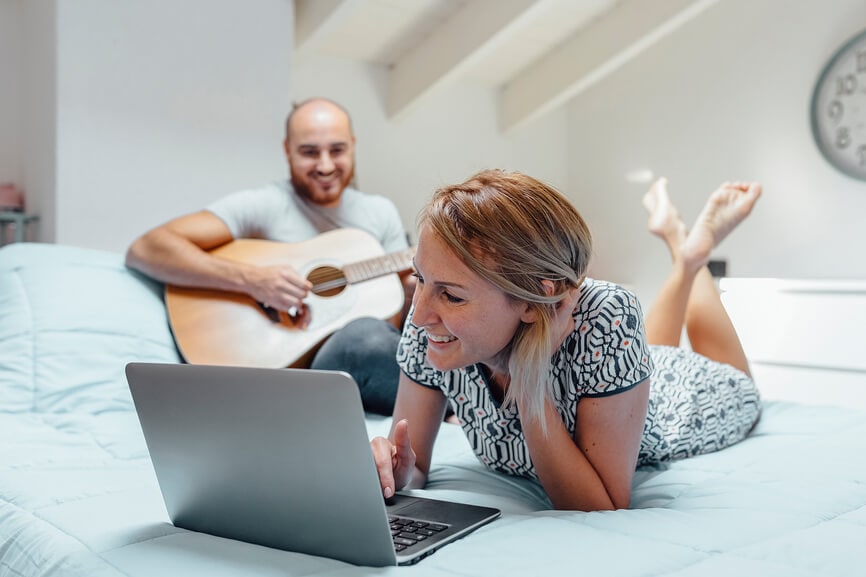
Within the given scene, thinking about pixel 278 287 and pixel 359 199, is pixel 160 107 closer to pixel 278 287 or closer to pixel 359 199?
pixel 359 199

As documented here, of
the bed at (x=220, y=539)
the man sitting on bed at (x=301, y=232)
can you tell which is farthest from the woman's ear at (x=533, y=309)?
the man sitting on bed at (x=301, y=232)

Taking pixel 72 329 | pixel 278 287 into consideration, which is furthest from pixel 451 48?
pixel 72 329

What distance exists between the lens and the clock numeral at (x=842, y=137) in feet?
10.6

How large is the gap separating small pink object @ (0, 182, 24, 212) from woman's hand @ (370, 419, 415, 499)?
2.09 metres

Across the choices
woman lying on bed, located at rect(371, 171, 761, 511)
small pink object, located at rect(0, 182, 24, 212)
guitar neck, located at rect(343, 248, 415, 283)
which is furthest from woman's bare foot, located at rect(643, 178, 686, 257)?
small pink object, located at rect(0, 182, 24, 212)

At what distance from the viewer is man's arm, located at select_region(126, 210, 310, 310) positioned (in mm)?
1799

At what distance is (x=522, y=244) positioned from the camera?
2.88 feet

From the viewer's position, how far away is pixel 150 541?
807 mm

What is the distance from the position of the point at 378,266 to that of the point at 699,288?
82cm

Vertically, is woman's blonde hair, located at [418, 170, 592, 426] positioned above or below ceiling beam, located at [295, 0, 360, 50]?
below

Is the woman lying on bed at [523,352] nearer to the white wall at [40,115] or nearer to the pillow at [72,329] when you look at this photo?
the pillow at [72,329]

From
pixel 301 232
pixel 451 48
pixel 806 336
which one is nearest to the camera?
pixel 301 232

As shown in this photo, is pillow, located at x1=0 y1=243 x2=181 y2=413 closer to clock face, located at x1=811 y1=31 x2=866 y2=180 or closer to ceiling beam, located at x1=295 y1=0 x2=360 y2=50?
ceiling beam, located at x1=295 y1=0 x2=360 y2=50

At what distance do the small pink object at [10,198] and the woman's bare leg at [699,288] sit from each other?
79.9 inches
